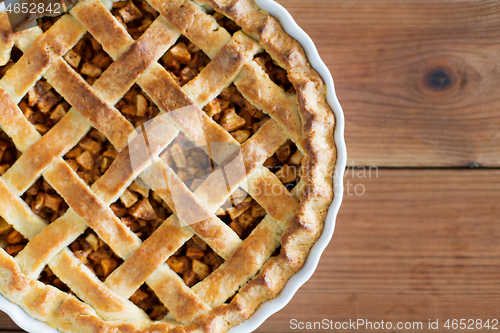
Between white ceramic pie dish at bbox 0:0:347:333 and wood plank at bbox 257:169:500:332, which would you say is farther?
wood plank at bbox 257:169:500:332

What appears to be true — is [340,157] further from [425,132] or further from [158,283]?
[158,283]

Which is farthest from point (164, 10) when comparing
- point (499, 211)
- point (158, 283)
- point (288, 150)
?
point (499, 211)

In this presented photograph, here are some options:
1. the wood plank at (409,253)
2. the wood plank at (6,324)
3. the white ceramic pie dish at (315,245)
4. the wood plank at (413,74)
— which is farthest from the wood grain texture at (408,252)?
the wood plank at (6,324)

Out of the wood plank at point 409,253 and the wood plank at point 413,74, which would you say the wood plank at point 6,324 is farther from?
the wood plank at point 413,74

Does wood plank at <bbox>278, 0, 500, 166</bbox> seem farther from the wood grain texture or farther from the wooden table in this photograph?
the wood grain texture

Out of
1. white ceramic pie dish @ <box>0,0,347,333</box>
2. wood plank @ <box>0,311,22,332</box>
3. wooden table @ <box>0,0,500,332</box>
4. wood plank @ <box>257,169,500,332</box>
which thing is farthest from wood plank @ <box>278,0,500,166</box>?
wood plank @ <box>0,311,22,332</box>

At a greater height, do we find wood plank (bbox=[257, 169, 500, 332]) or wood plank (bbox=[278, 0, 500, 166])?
wood plank (bbox=[278, 0, 500, 166])

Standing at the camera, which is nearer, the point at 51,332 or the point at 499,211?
the point at 51,332
